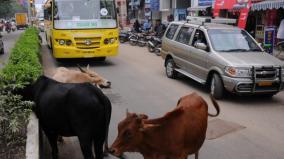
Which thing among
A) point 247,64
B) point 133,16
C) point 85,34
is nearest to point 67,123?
point 247,64

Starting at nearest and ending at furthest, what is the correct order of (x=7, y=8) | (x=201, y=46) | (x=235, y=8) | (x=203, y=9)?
1. (x=201, y=46)
2. (x=235, y=8)
3. (x=203, y=9)
4. (x=7, y=8)

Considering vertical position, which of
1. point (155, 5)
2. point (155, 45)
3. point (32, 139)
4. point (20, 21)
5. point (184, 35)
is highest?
point (155, 5)

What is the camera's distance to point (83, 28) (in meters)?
14.8

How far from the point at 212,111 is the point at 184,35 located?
3.54 meters

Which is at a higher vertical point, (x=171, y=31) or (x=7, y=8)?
(x=7, y=8)

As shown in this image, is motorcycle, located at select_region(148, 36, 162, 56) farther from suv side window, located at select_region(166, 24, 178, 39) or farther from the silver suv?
the silver suv

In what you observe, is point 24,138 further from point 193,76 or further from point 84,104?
point 193,76

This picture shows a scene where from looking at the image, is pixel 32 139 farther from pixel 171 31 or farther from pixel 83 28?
pixel 83 28

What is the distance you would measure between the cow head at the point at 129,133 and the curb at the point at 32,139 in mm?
1281

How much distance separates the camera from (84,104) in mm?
4555

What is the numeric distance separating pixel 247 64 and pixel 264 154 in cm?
335

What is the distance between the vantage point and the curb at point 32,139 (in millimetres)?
4336

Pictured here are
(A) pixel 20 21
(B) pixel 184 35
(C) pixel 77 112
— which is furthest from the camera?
(A) pixel 20 21

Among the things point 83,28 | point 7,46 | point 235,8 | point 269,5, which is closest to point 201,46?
point 83,28
